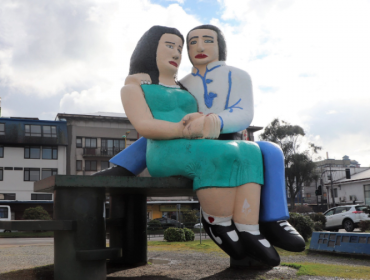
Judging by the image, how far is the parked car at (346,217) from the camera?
17578 mm

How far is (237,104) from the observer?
17.7ft

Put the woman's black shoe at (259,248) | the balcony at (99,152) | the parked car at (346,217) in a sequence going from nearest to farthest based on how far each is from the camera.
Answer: the woman's black shoe at (259,248) → the parked car at (346,217) → the balcony at (99,152)

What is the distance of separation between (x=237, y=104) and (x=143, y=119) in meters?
1.33

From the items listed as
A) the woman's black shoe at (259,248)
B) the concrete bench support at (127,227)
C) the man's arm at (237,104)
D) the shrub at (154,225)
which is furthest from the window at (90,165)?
the woman's black shoe at (259,248)

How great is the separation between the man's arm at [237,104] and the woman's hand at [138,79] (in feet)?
3.67

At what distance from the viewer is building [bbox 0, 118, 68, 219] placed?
32812 mm

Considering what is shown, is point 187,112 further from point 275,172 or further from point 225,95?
point 275,172

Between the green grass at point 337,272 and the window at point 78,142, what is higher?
the window at point 78,142

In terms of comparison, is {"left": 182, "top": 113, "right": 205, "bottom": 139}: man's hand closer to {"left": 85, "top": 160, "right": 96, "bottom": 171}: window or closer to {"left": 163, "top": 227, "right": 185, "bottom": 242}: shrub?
{"left": 163, "top": 227, "right": 185, "bottom": 242}: shrub

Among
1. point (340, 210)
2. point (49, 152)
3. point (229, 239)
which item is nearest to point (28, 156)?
point (49, 152)

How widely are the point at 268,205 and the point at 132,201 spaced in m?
3.00

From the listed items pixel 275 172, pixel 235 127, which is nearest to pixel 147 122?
pixel 235 127

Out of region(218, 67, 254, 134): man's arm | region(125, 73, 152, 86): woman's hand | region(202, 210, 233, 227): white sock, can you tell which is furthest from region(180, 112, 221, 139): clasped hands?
region(202, 210, 233, 227): white sock

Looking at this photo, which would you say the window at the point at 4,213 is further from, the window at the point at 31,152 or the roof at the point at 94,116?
the roof at the point at 94,116
